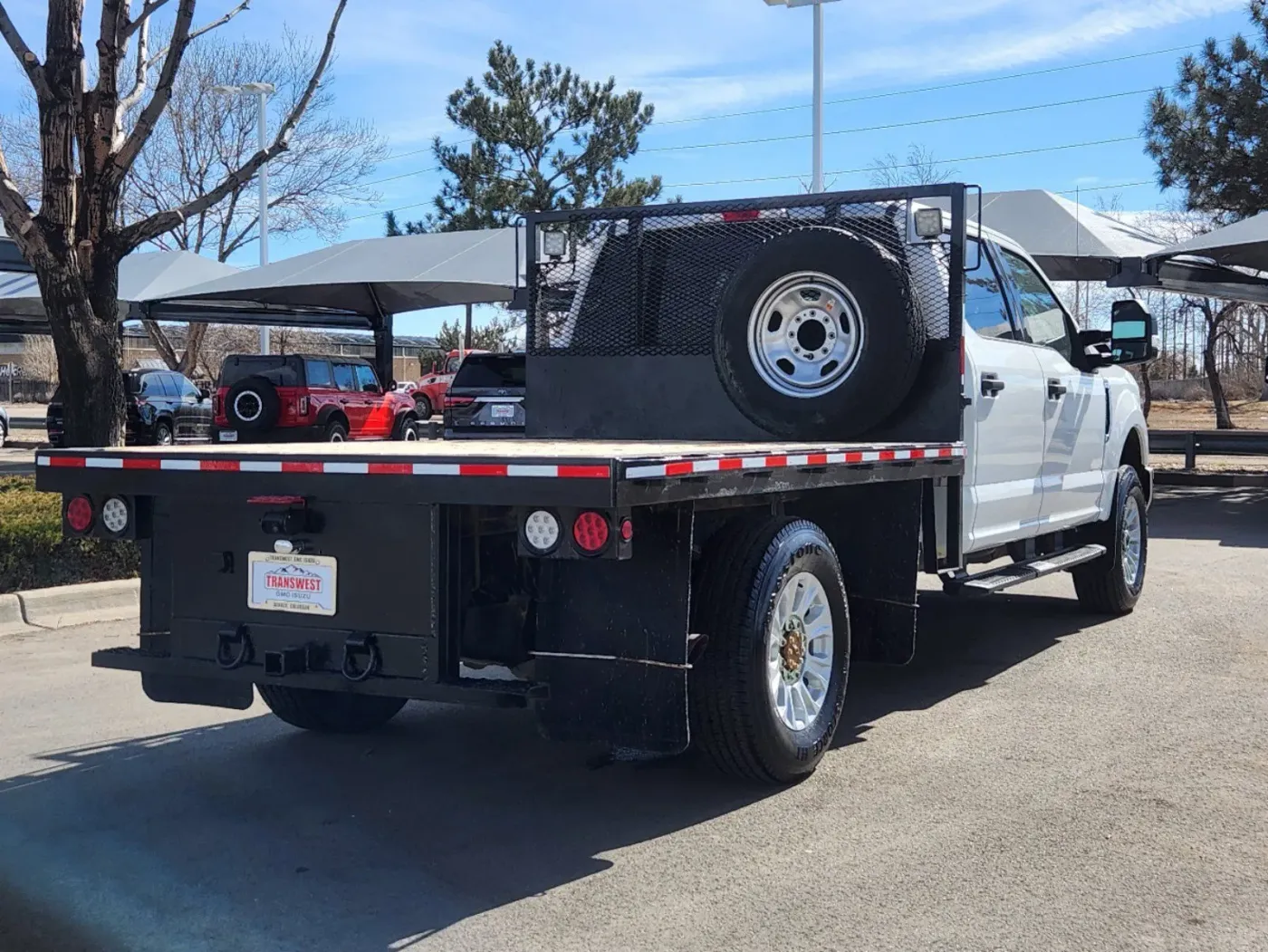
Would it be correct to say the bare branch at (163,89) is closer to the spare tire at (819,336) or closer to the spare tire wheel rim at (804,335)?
the spare tire at (819,336)

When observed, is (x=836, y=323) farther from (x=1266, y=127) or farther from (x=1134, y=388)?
(x=1266, y=127)

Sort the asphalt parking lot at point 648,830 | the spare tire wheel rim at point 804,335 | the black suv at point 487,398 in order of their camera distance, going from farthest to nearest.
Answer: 1. the black suv at point 487,398
2. the spare tire wheel rim at point 804,335
3. the asphalt parking lot at point 648,830

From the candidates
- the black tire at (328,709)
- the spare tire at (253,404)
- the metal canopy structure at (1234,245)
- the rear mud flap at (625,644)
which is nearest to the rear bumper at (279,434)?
the spare tire at (253,404)

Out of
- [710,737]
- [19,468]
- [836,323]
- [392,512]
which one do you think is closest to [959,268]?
[836,323]

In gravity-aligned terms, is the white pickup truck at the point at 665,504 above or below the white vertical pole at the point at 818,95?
below

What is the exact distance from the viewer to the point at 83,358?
10.6 metres

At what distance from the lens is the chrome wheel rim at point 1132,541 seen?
876 cm

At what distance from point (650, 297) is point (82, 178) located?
5760 millimetres

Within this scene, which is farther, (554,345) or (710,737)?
(554,345)

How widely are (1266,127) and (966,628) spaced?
15.2m

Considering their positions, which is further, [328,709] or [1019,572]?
[1019,572]

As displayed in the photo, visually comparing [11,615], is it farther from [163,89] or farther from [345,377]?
[345,377]

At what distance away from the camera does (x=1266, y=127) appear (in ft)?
66.2

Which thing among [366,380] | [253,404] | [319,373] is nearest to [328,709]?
[253,404]
